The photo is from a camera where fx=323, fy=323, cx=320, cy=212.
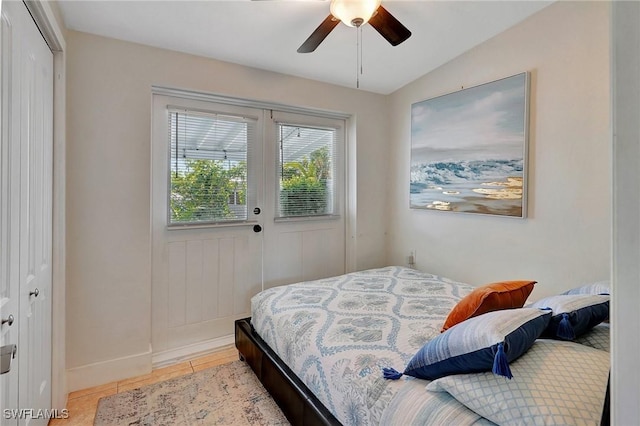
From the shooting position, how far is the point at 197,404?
202cm

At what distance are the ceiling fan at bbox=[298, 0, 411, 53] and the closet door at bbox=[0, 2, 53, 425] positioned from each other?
139 cm

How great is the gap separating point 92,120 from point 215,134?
893mm

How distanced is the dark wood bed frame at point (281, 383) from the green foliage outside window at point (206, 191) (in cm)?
99

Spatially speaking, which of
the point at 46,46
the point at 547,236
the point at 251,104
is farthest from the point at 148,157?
the point at 547,236

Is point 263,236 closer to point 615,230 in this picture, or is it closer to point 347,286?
point 347,286

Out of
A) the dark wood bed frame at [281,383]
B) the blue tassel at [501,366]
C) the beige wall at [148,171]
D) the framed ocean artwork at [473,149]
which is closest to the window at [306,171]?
the beige wall at [148,171]

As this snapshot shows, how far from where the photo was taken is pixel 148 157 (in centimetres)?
242

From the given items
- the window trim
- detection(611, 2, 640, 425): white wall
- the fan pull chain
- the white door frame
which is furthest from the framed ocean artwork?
the white door frame

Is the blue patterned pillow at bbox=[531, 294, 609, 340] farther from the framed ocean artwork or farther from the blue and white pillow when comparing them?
the framed ocean artwork

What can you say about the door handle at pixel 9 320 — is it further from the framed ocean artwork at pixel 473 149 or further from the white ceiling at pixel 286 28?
the framed ocean artwork at pixel 473 149

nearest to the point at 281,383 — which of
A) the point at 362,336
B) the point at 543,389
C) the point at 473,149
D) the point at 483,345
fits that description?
the point at 362,336

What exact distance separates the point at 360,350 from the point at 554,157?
1.95 m

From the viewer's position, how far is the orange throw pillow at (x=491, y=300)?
1.53 m

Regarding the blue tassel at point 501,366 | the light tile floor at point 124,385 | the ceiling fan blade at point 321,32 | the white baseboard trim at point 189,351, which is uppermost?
the ceiling fan blade at point 321,32
